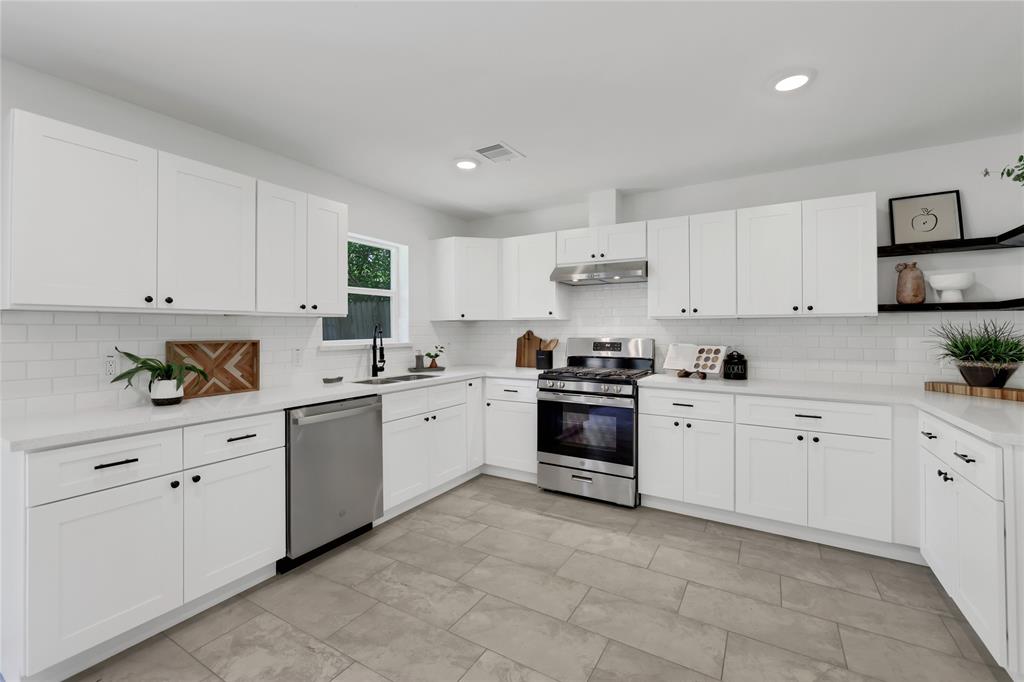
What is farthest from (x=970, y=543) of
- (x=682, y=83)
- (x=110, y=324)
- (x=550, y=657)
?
(x=110, y=324)

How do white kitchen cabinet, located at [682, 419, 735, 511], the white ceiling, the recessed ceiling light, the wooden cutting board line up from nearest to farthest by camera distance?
the white ceiling
the recessed ceiling light
white kitchen cabinet, located at [682, 419, 735, 511]
the wooden cutting board

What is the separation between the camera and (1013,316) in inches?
110

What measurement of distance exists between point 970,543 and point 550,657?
1832 millimetres

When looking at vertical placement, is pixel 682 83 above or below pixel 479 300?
above

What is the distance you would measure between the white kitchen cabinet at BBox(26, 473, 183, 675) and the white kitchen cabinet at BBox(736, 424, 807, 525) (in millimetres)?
3235

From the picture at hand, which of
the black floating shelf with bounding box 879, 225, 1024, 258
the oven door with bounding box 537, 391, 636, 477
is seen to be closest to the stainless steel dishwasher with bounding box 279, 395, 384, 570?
the oven door with bounding box 537, 391, 636, 477

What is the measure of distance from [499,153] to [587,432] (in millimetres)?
2205

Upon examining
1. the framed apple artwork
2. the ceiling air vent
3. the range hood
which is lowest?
the range hood

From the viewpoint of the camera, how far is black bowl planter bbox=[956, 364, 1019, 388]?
2547 millimetres

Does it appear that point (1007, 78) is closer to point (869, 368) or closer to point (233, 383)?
point (869, 368)

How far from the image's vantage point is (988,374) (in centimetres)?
257

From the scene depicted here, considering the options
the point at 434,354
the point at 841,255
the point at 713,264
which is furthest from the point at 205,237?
the point at 841,255

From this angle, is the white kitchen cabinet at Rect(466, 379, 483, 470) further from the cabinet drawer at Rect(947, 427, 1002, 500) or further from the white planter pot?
the cabinet drawer at Rect(947, 427, 1002, 500)

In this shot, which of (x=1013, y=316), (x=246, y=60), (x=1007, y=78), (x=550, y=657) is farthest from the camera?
(x=1013, y=316)
